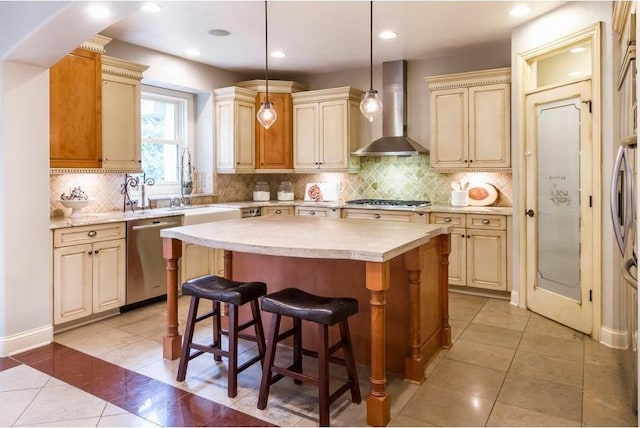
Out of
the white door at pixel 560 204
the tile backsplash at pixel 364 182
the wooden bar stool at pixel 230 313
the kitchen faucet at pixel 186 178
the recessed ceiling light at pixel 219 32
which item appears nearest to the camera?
the wooden bar stool at pixel 230 313

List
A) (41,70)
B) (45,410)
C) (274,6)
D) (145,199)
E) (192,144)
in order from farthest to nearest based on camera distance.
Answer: (192,144) < (145,199) < (274,6) < (41,70) < (45,410)

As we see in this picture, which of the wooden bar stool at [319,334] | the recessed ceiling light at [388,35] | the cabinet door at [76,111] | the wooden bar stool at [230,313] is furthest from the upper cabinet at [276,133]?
the wooden bar stool at [319,334]

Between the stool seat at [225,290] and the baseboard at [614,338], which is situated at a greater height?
the stool seat at [225,290]

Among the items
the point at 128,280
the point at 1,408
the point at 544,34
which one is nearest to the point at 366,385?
the point at 1,408

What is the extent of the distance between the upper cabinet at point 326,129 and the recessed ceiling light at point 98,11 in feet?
10.9

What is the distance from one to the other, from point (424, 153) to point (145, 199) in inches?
129

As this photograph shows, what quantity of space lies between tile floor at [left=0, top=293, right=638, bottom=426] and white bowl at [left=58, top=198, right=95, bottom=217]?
114 centimetres

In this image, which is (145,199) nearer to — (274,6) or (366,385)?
(274,6)

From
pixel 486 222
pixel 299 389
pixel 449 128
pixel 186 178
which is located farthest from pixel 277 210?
pixel 299 389

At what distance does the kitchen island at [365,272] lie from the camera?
2324mm

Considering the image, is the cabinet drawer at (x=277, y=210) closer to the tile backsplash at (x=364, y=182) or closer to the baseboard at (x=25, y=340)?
the tile backsplash at (x=364, y=182)

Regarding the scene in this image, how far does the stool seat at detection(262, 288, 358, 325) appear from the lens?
2.26 metres

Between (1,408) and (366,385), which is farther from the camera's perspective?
(366,385)

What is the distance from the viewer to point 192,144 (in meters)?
5.87
